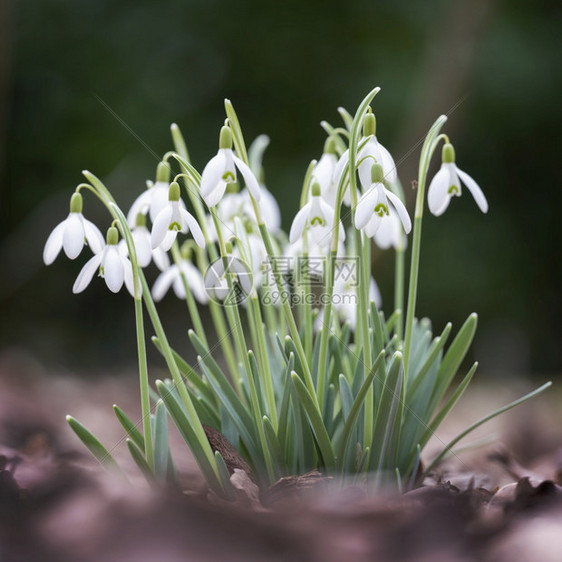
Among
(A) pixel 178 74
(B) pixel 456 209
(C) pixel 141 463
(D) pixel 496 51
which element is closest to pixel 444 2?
(D) pixel 496 51

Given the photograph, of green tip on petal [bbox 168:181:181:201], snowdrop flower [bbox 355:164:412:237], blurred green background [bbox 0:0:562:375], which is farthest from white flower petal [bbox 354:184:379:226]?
blurred green background [bbox 0:0:562:375]

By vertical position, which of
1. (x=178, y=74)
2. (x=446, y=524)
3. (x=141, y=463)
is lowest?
(x=446, y=524)

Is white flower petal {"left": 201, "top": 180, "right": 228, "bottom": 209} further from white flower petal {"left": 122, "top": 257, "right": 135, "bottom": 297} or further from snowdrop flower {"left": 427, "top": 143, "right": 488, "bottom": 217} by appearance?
snowdrop flower {"left": 427, "top": 143, "right": 488, "bottom": 217}

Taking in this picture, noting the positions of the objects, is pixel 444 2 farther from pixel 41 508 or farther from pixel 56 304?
pixel 41 508

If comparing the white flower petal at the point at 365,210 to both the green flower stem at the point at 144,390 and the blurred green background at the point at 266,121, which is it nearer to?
the green flower stem at the point at 144,390

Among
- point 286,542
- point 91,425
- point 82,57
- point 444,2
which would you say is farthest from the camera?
point 82,57
